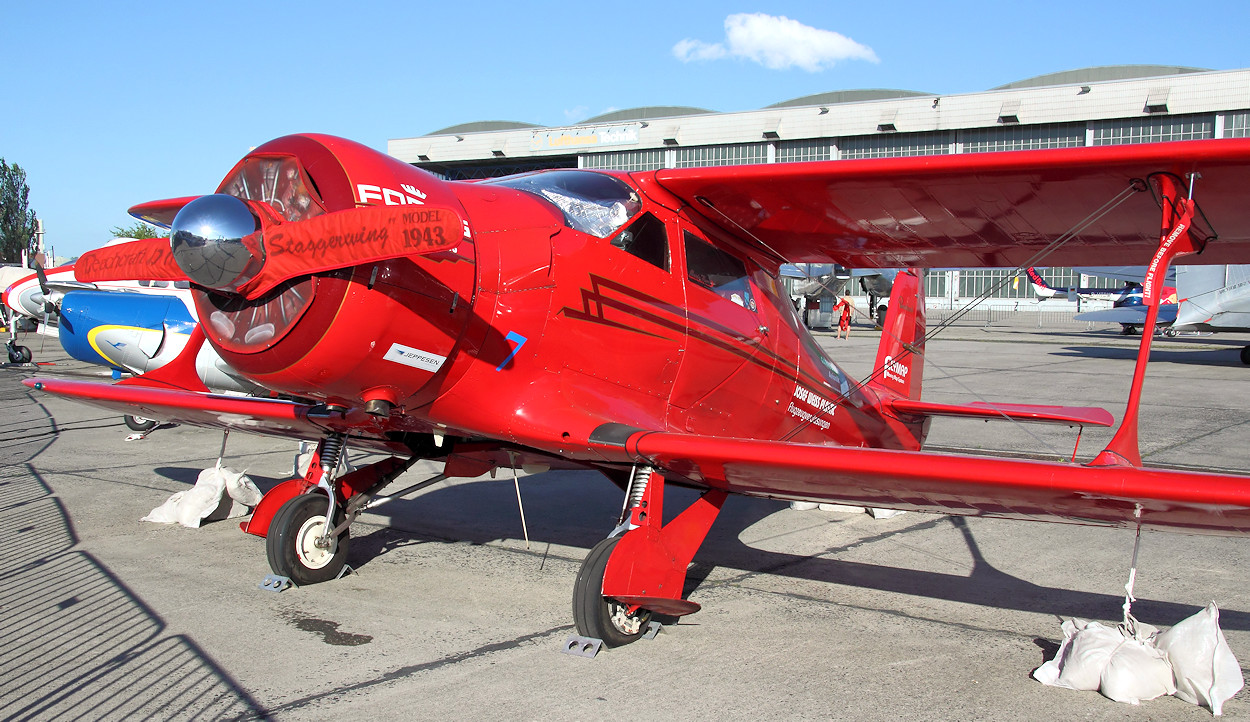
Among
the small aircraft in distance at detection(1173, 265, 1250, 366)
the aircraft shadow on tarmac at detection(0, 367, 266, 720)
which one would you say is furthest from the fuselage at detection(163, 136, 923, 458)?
the small aircraft in distance at detection(1173, 265, 1250, 366)

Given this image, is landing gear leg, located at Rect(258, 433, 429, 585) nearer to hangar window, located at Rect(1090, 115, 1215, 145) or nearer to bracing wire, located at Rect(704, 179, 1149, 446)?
bracing wire, located at Rect(704, 179, 1149, 446)

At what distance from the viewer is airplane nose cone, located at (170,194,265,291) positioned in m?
3.41

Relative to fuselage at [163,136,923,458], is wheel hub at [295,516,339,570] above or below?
below

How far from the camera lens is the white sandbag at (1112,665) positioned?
3.74 meters

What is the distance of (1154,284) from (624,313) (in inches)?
99.6

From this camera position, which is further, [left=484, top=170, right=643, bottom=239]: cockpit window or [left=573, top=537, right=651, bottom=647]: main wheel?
[left=484, top=170, right=643, bottom=239]: cockpit window

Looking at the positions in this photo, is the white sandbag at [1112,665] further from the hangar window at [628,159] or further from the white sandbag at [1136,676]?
the hangar window at [628,159]

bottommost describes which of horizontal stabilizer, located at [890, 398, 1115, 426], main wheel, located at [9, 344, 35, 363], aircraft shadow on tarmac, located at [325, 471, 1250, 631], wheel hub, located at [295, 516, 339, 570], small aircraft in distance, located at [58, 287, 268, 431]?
aircraft shadow on tarmac, located at [325, 471, 1250, 631]

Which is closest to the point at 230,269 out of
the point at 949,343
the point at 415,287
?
the point at 415,287

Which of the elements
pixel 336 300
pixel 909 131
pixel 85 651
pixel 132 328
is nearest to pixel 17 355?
pixel 132 328

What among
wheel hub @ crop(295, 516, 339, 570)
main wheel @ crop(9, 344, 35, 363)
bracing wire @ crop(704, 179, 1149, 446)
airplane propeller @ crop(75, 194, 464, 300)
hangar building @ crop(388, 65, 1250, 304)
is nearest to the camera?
airplane propeller @ crop(75, 194, 464, 300)

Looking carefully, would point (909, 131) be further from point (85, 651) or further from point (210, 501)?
point (85, 651)

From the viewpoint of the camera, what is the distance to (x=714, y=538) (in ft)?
22.0

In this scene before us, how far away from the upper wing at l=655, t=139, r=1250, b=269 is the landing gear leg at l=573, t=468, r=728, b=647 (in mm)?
1777
